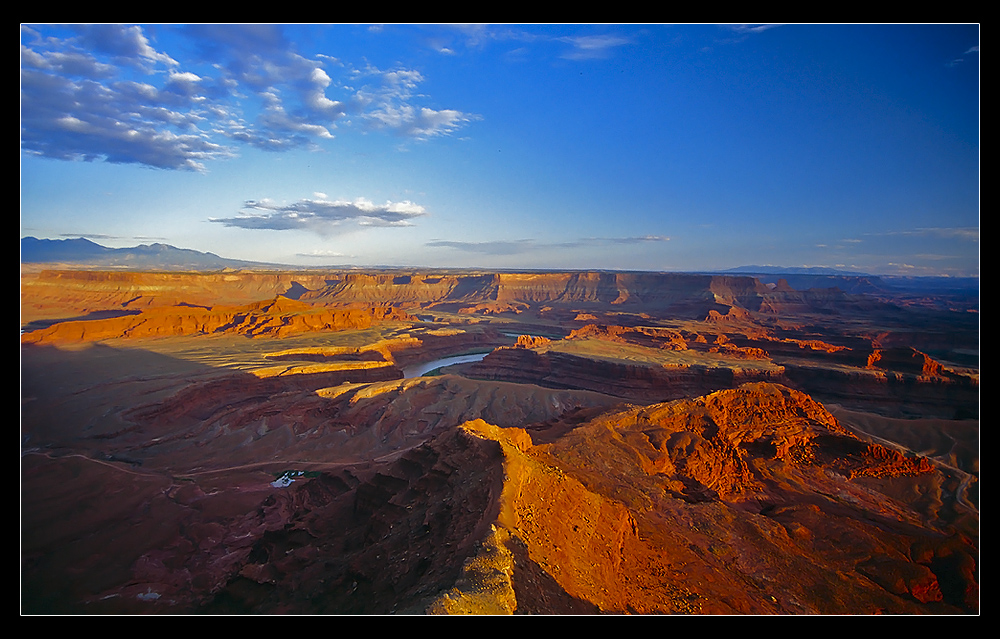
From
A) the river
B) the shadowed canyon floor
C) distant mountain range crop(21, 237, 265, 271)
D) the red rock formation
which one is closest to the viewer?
the shadowed canyon floor

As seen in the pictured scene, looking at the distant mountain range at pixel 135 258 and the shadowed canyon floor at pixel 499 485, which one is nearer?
the shadowed canyon floor at pixel 499 485

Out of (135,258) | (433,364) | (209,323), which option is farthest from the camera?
(135,258)

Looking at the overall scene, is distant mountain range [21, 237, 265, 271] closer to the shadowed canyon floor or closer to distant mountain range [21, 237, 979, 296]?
distant mountain range [21, 237, 979, 296]

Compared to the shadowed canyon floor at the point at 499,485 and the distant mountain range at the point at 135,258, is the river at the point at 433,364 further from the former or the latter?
the distant mountain range at the point at 135,258

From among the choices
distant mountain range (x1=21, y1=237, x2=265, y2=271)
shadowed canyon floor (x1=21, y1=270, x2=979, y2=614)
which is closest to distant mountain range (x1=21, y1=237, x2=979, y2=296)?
distant mountain range (x1=21, y1=237, x2=265, y2=271)

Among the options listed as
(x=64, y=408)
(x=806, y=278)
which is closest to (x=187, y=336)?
(x=64, y=408)

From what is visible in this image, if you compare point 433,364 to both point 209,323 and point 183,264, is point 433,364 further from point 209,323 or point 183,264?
point 183,264

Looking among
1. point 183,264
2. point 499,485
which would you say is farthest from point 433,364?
point 183,264

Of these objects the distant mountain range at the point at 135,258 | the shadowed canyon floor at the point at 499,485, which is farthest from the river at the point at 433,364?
the distant mountain range at the point at 135,258

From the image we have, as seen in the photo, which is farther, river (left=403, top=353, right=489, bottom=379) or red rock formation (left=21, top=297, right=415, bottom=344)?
river (left=403, top=353, right=489, bottom=379)

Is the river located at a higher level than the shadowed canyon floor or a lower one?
lower
